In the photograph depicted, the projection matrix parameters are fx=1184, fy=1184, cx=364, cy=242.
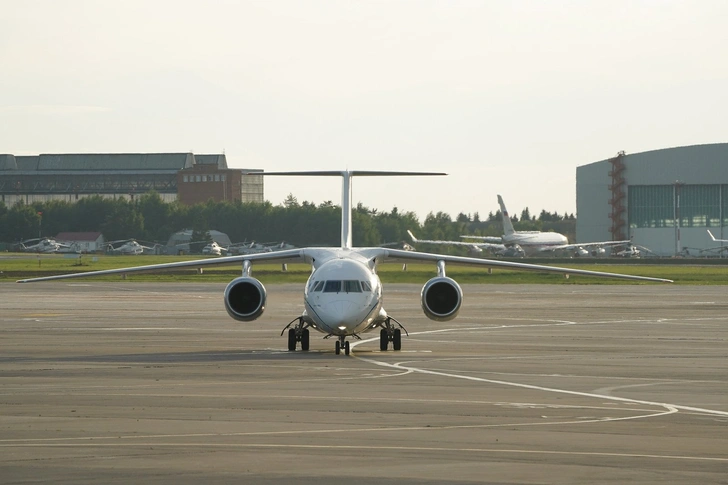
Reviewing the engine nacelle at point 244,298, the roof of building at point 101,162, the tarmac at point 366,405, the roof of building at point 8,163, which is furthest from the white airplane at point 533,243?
the engine nacelle at point 244,298

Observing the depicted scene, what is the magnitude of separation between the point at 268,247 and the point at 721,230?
1795 inches

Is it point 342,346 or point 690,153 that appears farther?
point 690,153

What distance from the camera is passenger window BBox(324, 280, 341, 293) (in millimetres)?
25656

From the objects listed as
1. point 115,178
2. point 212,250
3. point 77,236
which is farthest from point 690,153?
point 115,178

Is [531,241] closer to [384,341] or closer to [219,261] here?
[384,341]

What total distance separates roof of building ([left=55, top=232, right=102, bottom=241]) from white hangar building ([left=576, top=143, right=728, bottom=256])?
178 feet

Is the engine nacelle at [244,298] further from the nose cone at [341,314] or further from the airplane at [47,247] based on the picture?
the airplane at [47,247]

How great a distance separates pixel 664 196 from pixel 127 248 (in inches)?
2186

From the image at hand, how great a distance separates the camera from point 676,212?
12006cm

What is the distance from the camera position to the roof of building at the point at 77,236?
434 feet

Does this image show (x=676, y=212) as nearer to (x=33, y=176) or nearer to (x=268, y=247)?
(x=268, y=247)

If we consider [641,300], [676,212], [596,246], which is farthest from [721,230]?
[641,300]

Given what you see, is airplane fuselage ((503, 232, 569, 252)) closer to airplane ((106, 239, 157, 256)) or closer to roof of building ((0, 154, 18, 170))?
airplane ((106, 239, 157, 256))

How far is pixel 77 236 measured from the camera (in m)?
134
